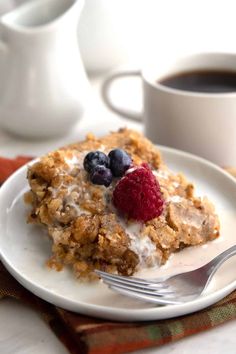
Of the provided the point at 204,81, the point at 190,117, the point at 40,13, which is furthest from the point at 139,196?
the point at 40,13

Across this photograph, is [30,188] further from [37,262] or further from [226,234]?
[226,234]

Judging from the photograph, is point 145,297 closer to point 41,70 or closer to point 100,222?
point 100,222

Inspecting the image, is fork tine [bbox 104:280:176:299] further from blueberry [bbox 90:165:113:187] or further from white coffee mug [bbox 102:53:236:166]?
white coffee mug [bbox 102:53:236:166]

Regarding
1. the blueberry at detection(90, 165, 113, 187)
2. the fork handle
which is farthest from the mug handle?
the fork handle

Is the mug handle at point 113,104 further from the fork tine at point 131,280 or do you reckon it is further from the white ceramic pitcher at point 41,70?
the fork tine at point 131,280

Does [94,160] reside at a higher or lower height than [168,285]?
higher
